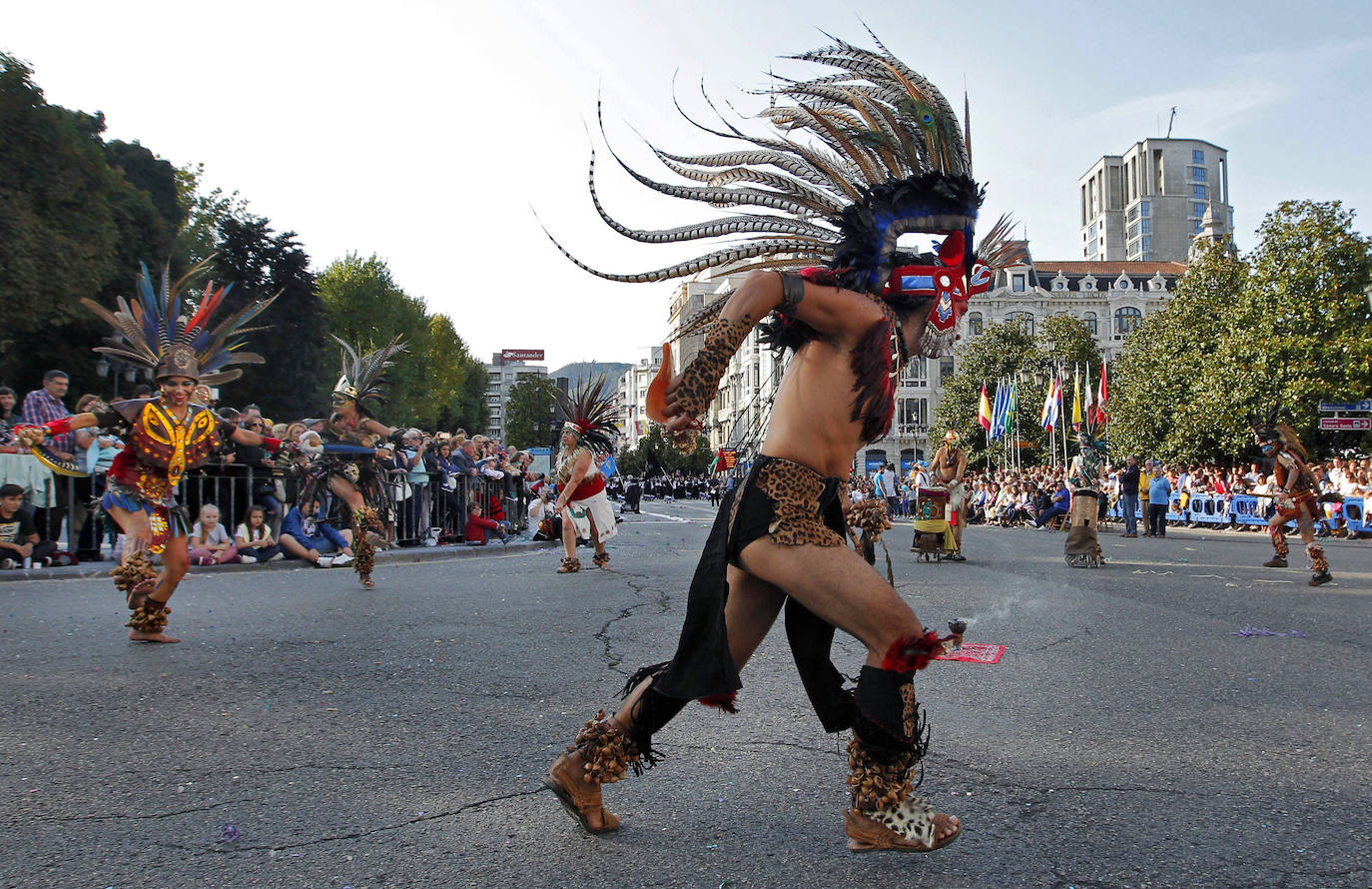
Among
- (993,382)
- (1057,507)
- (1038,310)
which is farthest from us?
(1038,310)

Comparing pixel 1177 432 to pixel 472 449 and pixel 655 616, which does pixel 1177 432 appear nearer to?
pixel 472 449

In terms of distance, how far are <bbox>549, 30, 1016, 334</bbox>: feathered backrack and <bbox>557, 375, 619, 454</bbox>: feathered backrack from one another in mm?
8830

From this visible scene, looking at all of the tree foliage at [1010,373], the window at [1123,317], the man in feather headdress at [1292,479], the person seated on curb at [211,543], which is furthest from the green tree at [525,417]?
the man in feather headdress at [1292,479]

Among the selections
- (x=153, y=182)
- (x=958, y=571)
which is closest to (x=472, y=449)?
(x=958, y=571)

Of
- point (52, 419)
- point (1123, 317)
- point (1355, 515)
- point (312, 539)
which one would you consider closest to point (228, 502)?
point (312, 539)

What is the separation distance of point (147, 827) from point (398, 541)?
45.5ft

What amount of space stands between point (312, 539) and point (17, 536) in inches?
132

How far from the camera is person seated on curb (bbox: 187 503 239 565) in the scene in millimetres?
12992

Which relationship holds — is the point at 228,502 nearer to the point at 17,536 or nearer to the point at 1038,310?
the point at 17,536

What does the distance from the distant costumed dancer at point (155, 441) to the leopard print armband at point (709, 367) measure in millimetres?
5205

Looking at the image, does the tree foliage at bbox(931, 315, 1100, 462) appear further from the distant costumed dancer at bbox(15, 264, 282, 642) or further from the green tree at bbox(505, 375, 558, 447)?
the distant costumed dancer at bbox(15, 264, 282, 642)

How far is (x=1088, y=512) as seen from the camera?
14.6 meters

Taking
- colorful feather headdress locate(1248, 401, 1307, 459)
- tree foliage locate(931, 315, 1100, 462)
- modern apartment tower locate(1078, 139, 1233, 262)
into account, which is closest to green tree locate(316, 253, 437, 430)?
tree foliage locate(931, 315, 1100, 462)

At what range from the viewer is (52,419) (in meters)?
12.7
